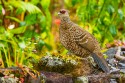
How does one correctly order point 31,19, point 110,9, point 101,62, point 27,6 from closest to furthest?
point 101,62, point 27,6, point 31,19, point 110,9

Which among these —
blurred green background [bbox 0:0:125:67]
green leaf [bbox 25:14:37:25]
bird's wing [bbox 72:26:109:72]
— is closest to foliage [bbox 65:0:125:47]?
blurred green background [bbox 0:0:125:67]

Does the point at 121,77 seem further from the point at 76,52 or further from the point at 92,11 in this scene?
the point at 92,11

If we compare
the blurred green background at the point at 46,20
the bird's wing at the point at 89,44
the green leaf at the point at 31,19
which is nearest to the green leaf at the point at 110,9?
the blurred green background at the point at 46,20

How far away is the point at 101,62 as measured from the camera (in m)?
4.94

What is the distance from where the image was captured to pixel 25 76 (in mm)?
4527

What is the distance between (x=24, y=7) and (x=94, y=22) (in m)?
1.21

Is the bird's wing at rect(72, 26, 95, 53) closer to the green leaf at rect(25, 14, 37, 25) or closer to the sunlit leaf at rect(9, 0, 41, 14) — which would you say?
the sunlit leaf at rect(9, 0, 41, 14)

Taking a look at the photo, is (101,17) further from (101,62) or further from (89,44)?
(101,62)

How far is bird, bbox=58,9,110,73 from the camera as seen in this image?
16.1ft

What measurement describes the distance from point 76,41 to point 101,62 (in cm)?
31

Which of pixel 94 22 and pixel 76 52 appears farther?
pixel 94 22

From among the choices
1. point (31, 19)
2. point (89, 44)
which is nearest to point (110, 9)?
point (31, 19)

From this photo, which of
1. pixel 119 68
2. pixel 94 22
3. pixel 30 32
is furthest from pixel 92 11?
pixel 119 68

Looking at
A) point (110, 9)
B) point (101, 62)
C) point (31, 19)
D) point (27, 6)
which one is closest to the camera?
point (101, 62)
